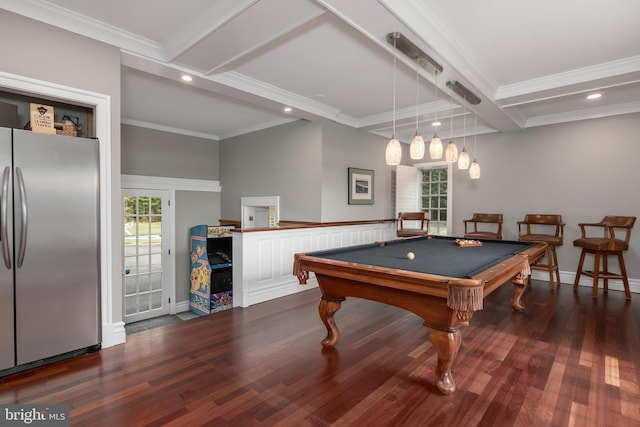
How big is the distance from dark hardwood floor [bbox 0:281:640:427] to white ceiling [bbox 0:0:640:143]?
242 centimetres

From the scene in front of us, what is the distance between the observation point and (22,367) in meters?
2.24

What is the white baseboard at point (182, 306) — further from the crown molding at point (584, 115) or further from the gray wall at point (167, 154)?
the crown molding at point (584, 115)

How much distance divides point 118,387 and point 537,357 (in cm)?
295

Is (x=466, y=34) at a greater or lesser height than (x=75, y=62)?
greater

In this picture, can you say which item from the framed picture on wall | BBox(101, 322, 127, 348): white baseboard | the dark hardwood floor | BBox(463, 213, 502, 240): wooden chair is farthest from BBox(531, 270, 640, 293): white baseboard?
BBox(101, 322, 127, 348): white baseboard

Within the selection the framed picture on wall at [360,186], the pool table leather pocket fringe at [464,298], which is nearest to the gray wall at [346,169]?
the framed picture on wall at [360,186]

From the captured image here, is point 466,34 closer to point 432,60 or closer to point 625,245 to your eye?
point 432,60

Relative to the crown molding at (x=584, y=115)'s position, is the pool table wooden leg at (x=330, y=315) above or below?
below

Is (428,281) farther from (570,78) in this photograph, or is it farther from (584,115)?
(584,115)

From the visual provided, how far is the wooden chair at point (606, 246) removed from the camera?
3.97 meters

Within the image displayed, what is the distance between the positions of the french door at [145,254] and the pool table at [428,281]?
4087mm

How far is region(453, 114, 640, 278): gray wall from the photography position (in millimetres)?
4422

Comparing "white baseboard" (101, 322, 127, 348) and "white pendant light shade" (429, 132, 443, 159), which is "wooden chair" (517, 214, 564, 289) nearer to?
"white pendant light shade" (429, 132, 443, 159)

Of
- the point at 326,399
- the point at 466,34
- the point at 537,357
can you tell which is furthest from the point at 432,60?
the point at 326,399
